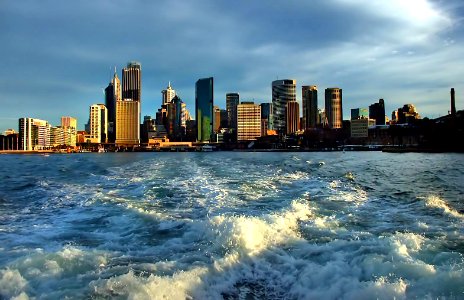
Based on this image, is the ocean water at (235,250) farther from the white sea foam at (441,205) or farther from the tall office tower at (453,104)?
the tall office tower at (453,104)

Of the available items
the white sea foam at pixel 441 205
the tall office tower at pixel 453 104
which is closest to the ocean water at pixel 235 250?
the white sea foam at pixel 441 205

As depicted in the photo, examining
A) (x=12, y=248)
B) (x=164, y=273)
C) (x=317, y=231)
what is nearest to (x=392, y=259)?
(x=317, y=231)

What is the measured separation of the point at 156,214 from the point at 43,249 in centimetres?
434

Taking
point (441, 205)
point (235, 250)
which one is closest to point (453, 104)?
point (441, 205)

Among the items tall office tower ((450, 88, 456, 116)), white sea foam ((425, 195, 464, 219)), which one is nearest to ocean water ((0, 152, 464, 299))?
white sea foam ((425, 195, 464, 219))

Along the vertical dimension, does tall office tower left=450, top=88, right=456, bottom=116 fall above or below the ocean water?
above

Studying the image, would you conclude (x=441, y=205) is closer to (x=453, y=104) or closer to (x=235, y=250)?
(x=235, y=250)

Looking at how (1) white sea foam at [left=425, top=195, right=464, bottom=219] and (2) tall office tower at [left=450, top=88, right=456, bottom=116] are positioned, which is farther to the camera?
(2) tall office tower at [left=450, top=88, right=456, bottom=116]

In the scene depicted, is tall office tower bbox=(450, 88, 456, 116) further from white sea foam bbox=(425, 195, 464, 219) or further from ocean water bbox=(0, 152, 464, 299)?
ocean water bbox=(0, 152, 464, 299)

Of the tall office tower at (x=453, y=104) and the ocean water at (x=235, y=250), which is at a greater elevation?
the tall office tower at (x=453, y=104)

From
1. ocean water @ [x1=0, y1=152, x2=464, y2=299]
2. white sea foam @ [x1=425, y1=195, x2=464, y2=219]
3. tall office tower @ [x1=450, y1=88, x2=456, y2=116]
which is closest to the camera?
ocean water @ [x1=0, y1=152, x2=464, y2=299]

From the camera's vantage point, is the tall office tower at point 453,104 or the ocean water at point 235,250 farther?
the tall office tower at point 453,104

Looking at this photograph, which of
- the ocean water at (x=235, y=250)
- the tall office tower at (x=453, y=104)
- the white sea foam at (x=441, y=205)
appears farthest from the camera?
the tall office tower at (x=453, y=104)

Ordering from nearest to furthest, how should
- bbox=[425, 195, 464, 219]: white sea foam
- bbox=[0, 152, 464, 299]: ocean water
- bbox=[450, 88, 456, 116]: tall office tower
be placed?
bbox=[0, 152, 464, 299]: ocean water
bbox=[425, 195, 464, 219]: white sea foam
bbox=[450, 88, 456, 116]: tall office tower
